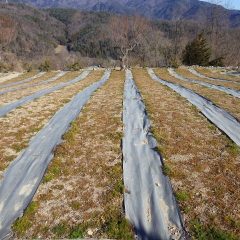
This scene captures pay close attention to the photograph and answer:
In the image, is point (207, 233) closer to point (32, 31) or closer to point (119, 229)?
point (119, 229)

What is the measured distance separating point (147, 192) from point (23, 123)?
667 centimetres

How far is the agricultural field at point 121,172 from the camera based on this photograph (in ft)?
18.3

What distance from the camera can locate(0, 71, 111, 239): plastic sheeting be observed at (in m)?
5.96

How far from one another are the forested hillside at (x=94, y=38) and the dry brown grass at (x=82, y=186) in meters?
27.8

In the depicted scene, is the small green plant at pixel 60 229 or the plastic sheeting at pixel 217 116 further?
the plastic sheeting at pixel 217 116

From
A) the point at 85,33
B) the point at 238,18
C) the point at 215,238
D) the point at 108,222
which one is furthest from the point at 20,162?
the point at 238,18

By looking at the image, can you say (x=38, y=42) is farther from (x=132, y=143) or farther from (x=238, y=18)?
(x=238, y=18)

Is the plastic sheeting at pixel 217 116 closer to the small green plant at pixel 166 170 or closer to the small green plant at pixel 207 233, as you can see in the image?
the small green plant at pixel 166 170

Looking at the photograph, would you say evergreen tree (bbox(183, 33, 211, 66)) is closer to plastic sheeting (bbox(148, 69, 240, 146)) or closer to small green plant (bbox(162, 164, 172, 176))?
plastic sheeting (bbox(148, 69, 240, 146))

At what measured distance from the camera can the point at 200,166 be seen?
7.68m

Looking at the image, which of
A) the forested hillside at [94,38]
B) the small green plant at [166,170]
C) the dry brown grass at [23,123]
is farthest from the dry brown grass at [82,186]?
the forested hillside at [94,38]

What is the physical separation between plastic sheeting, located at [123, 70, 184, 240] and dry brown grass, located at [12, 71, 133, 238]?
25 centimetres

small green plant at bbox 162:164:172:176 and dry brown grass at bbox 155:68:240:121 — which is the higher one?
small green plant at bbox 162:164:172:176

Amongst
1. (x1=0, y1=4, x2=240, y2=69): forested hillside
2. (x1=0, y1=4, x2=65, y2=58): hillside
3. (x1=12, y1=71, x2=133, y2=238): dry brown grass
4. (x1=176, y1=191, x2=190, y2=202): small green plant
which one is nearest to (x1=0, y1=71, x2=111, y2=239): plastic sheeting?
(x1=12, y1=71, x2=133, y2=238): dry brown grass
